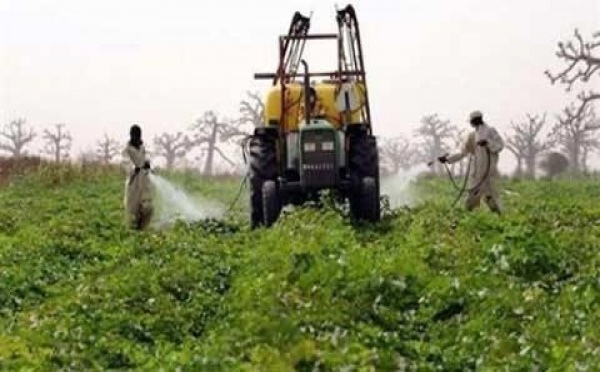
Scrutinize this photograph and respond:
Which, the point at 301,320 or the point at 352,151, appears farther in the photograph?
the point at 352,151

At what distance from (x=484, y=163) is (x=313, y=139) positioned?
326 centimetres

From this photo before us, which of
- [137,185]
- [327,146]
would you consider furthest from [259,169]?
[137,185]

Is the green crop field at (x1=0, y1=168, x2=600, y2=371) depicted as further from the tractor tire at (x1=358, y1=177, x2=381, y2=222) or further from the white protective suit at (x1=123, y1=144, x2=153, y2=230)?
the white protective suit at (x1=123, y1=144, x2=153, y2=230)

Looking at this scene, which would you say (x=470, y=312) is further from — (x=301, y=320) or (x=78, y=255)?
(x=78, y=255)

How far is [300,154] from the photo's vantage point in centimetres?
1770

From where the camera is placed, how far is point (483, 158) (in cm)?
1898

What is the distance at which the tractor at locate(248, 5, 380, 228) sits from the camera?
17.6 m

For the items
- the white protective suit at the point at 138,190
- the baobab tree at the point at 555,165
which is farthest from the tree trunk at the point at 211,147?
the white protective suit at the point at 138,190

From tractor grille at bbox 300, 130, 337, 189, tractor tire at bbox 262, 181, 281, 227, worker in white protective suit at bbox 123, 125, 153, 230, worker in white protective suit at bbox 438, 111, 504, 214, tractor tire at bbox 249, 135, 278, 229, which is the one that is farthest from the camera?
worker in white protective suit at bbox 123, 125, 153, 230

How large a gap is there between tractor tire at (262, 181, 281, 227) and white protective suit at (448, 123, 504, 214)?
3.28 m

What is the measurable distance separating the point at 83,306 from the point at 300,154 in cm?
726

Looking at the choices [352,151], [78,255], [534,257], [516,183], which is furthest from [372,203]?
[516,183]

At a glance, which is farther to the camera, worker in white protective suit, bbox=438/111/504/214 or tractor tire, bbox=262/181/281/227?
worker in white protective suit, bbox=438/111/504/214

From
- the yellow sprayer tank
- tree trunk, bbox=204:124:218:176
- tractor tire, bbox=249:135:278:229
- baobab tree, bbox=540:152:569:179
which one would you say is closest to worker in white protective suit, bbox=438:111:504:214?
the yellow sprayer tank
